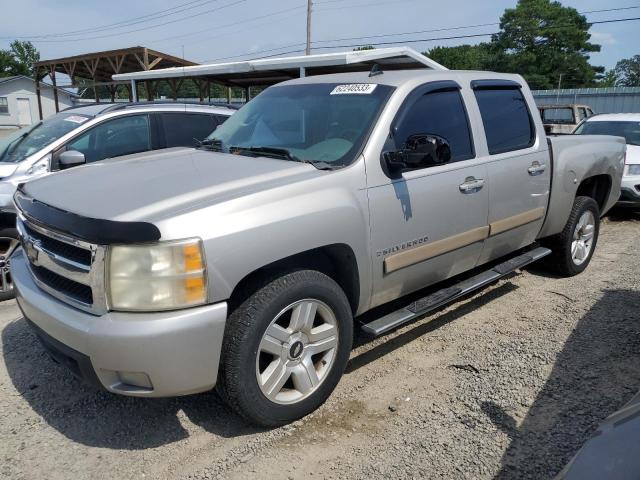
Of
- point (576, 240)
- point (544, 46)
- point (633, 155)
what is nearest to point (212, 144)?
point (576, 240)

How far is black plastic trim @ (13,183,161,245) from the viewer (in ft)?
7.75

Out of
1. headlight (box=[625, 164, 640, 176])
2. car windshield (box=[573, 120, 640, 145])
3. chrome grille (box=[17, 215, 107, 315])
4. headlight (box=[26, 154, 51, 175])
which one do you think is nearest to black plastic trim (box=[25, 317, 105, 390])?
chrome grille (box=[17, 215, 107, 315])

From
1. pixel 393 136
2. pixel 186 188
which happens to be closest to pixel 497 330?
pixel 393 136

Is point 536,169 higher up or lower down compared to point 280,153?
lower down

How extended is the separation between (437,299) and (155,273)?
2036mm

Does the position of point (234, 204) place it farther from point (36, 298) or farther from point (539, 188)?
point (539, 188)

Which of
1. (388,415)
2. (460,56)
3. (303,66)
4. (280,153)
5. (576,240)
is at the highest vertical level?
(460,56)

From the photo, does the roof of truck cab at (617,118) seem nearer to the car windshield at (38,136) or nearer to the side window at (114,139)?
the side window at (114,139)

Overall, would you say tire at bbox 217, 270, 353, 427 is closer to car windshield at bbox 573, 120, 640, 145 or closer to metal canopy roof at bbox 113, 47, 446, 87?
car windshield at bbox 573, 120, 640, 145

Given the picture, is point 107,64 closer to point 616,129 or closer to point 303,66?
point 303,66

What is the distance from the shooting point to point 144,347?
239 centimetres

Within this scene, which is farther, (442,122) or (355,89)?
(442,122)

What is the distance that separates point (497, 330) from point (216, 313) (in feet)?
8.58

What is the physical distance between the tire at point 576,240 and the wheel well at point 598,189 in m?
0.17
